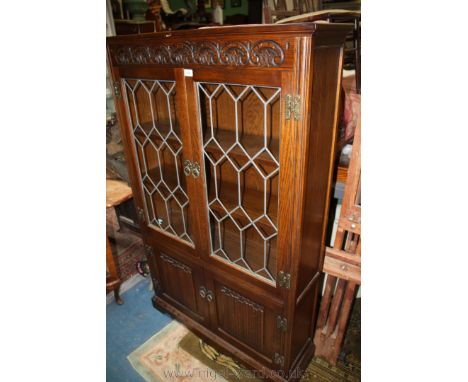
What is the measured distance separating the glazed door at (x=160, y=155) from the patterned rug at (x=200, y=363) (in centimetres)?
64

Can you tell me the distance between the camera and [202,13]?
2676 mm

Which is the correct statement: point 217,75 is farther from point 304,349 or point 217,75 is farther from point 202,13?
point 202,13

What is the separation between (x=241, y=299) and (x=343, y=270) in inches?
20.3

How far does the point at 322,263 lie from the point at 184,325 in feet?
3.28

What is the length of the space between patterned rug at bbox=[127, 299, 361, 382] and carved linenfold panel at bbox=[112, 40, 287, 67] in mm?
1565

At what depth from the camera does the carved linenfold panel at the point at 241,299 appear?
143cm

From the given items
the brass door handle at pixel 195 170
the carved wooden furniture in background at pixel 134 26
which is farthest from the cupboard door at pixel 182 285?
the carved wooden furniture in background at pixel 134 26

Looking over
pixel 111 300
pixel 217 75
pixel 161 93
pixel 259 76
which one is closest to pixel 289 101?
pixel 259 76

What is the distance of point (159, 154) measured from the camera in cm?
149

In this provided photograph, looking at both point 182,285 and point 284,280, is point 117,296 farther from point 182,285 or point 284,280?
point 284,280

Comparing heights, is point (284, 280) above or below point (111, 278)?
above

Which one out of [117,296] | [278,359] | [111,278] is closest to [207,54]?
[278,359]

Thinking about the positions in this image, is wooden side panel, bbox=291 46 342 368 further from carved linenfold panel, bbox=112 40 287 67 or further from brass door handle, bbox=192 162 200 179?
brass door handle, bbox=192 162 200 179

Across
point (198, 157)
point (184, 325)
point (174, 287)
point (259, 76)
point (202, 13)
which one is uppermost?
point (202, 13)
